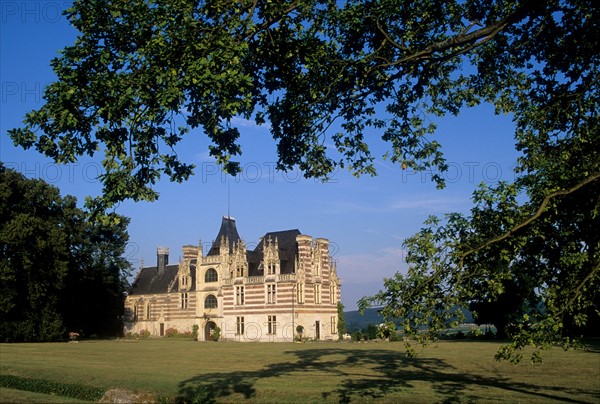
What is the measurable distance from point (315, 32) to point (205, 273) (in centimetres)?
5787

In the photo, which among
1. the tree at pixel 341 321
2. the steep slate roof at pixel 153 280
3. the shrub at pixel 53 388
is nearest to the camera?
the shrub at pixel 53 388

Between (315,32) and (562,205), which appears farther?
(315,32)

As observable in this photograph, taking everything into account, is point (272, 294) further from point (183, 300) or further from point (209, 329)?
point (183, 300)

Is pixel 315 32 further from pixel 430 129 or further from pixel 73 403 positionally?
pixel 73 403

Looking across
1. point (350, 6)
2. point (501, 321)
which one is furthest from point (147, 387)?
point (501, 321)

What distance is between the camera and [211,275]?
66.5m

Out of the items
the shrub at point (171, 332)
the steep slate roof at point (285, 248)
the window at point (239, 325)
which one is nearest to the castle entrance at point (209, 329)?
the window at point (239, 325)

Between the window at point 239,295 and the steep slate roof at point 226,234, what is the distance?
6.25 metres

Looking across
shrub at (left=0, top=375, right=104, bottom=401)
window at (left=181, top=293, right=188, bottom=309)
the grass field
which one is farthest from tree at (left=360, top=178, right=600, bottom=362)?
window at (left=181, top=293, right=188, bottom=309)

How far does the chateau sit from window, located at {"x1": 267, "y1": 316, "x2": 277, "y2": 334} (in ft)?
0.34

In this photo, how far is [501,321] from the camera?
49.8m

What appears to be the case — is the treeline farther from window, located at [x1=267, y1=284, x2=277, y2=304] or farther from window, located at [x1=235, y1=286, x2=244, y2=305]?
window, located at [x1=267, y1=284, x2=277, y2=304]

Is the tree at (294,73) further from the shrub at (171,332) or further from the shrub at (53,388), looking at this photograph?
the shrub at (171,332)

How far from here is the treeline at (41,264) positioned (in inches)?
1799
